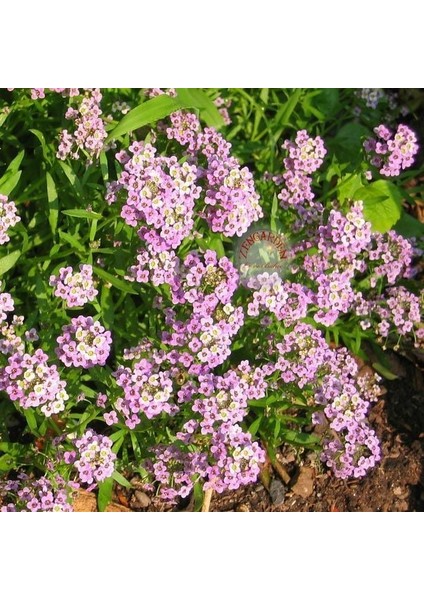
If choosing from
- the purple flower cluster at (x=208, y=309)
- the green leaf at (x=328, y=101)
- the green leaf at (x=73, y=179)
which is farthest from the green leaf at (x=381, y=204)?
the green leaf at (x=73, y=179)

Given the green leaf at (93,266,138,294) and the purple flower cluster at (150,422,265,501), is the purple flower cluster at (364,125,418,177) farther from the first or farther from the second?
the purple flower cluster at (150,422,265,501)

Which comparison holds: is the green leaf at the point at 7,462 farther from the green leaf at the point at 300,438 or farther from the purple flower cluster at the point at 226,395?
the green leaf at the point at 300,438

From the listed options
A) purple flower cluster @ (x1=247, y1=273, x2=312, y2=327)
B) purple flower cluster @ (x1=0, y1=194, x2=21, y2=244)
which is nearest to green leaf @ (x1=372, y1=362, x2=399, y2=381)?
purple flower cluster @ (x1=247, y1=273, x2=312, y2=327)

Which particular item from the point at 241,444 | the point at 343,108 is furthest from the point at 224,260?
the point at 343,108

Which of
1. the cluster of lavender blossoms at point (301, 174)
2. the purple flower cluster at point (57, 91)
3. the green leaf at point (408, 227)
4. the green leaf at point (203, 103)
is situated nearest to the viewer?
the purple flower cluster at point (57, 91)

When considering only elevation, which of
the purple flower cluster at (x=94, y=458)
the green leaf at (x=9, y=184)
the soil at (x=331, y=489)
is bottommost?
the soil at (x=331, y=489)

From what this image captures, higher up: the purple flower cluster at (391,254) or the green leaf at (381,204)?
the green leaf at (381,204)
